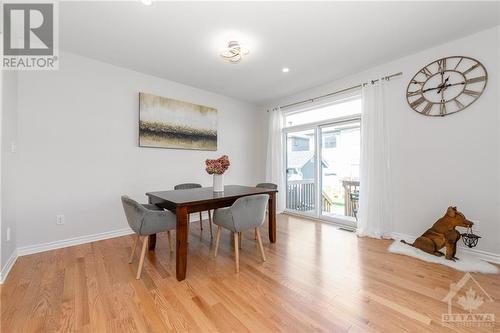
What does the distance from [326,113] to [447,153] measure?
6.19 feet

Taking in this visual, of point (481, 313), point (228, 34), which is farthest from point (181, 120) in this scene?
point (481, 313)

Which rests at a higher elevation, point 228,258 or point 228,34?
point 228,34

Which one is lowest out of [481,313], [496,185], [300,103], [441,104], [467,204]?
[481,313]

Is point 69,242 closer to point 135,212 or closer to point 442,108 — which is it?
point 135,212

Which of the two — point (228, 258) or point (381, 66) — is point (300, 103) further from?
point (228, 258)

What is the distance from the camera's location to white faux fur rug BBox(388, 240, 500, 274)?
6.96ft

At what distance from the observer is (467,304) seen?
1.63 meters

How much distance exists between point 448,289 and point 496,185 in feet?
4.60

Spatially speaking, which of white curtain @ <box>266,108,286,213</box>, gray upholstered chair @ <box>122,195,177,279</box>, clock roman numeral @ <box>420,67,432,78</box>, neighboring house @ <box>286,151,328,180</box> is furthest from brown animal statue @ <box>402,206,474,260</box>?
gray upholstered chair @ <box>122,195,177,279</box>

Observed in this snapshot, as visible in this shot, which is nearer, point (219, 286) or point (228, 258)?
point (219, 286)

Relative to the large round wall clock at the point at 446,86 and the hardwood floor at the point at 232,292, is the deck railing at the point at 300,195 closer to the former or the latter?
the hardwood floor at the point at 232,292

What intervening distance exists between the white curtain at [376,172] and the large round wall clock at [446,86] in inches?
15.6

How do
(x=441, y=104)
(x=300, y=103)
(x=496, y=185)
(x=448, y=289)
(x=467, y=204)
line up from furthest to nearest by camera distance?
(x=300, y=103) → (x=441, y=104) → (x=467, y=204) → (x=496, y=185) → (x=448, y=289)

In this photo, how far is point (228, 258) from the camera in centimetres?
244
